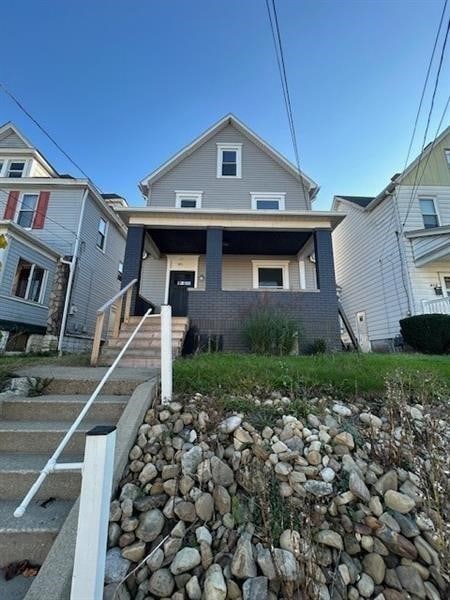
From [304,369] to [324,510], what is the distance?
165 cm

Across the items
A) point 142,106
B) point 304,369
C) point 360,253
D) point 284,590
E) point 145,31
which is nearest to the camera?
A: point 284,590

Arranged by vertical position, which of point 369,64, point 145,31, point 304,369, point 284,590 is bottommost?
point 284,590

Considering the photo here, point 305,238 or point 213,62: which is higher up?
point 213,62

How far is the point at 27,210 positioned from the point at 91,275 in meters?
3.54

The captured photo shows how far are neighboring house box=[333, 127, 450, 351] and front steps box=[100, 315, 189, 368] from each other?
281 inches

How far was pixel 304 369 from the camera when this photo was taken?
3262mm

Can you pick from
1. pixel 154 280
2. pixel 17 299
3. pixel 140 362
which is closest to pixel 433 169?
pixel 154 280

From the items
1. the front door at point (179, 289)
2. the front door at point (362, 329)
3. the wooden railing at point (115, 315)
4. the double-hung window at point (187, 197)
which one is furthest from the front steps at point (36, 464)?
the front door at point (362, 329)

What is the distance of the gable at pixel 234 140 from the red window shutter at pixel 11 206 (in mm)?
5257

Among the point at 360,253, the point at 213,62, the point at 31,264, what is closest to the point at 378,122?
the point at 213,62

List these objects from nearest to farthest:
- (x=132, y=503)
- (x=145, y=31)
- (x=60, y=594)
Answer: (x=60, y=594) < (x=132, y=503) < (x=145, y=31)

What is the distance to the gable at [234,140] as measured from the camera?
10617mm

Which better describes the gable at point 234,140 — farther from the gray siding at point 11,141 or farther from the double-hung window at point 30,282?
the gray siding at point 11,141

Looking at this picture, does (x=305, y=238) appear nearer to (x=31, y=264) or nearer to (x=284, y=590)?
(x=284, y=590)
